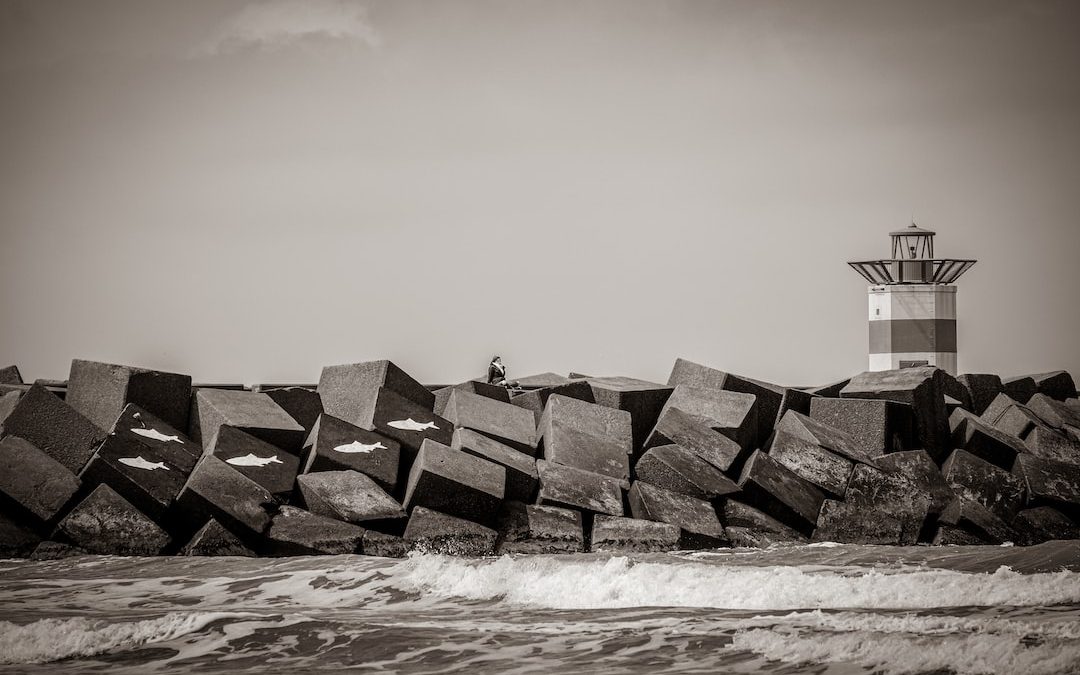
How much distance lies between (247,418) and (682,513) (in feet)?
13.7

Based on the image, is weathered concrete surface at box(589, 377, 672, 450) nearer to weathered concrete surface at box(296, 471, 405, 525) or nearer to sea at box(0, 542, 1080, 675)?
sea at box(0, 542, 1080, 675)

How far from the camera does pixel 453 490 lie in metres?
9.77

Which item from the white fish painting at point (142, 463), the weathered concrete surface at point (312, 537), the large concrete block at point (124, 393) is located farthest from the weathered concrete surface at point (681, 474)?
the large concrete block at point (124, 393)

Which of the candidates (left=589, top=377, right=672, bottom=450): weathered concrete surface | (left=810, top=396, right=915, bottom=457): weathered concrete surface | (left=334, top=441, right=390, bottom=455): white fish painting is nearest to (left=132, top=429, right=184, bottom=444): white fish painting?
(left=334, top=441, right=390, bottom=455): white fish painting

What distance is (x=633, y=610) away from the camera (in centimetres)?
780

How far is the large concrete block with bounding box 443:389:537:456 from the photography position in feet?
37.3

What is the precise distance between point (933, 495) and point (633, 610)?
4593mm

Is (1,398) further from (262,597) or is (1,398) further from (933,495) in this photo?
(933,495)

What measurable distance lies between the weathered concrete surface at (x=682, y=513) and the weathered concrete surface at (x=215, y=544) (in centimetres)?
339

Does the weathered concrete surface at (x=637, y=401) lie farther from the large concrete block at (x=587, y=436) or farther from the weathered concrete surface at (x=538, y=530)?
the weathered concrete surface at (x=538, y=530)

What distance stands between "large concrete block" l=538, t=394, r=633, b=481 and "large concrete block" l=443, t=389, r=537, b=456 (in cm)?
Result: 17

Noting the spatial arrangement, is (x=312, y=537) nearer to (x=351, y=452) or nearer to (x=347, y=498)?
(x=347, y=498)

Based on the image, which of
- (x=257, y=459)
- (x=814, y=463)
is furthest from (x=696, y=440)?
(x=257, y=459)

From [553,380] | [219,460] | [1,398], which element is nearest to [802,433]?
[553,380]
